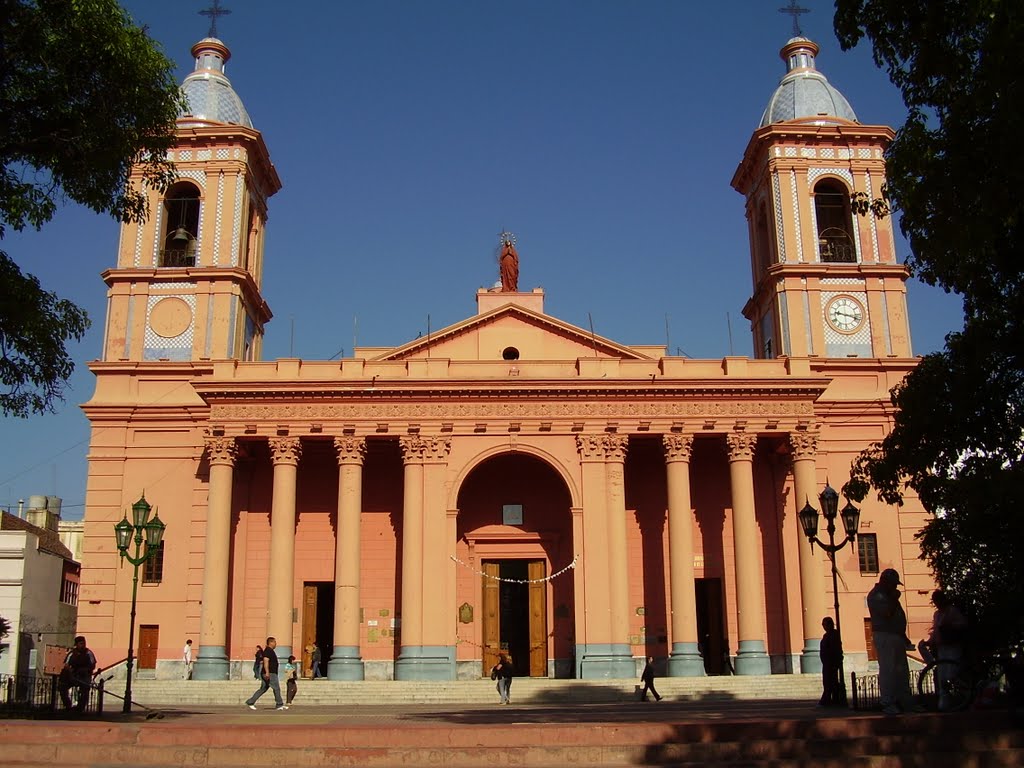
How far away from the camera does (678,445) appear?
33.1 m

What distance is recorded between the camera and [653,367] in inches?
1332

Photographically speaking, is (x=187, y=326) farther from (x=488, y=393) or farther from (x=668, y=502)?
(x=668, y=502)

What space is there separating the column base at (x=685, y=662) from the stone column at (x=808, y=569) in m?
3.39

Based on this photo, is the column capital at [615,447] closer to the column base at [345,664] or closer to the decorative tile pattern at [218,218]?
the column base at [345,664]

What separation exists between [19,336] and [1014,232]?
46.3 ft

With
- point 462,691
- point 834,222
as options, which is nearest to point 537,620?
point 462,691

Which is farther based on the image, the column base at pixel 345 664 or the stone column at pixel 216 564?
the stone column at pixel 216 564

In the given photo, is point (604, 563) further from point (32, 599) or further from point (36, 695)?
point (32, 599)

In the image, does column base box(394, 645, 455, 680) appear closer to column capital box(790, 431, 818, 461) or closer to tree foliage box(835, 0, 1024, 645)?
column capital box(790, 431, 818, 461)

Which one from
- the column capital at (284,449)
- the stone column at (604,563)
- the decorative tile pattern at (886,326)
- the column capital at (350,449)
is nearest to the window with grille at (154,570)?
the column capital at (284,449)

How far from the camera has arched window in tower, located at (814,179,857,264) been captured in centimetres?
3872

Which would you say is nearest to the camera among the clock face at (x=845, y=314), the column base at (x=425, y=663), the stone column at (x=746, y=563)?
the column base at (x=425, y=663)

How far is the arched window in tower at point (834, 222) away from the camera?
38.7m

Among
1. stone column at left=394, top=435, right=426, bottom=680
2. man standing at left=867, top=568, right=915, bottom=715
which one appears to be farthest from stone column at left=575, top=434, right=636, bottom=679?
man standing at left=867, top=568, right=915, bottom=715
